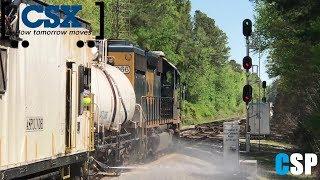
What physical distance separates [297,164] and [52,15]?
12838mm

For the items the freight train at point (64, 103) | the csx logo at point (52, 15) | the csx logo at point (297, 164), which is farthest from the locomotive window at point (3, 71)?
the csx logo at point (297, 164)

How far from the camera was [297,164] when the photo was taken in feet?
66.5

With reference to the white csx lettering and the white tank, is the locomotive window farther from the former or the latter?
the white tank

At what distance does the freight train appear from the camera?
8641 mm

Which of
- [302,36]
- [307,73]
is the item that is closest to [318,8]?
[302,36]

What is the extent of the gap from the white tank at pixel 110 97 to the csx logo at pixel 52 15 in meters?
4.40

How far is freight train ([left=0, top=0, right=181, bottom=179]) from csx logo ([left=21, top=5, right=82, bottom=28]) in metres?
0.10

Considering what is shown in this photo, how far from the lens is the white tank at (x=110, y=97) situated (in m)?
15.5

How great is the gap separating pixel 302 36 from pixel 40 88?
1231 cm

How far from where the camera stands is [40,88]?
9844 millimetres

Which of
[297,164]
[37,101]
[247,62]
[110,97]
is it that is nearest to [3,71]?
[37,101]

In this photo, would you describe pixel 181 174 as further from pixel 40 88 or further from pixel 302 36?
pixel 40 88

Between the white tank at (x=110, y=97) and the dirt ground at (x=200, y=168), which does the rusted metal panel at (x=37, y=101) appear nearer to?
the white tank at (x=110, y=97)

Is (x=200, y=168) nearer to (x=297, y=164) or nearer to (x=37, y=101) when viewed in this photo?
(x=297, y=164)
